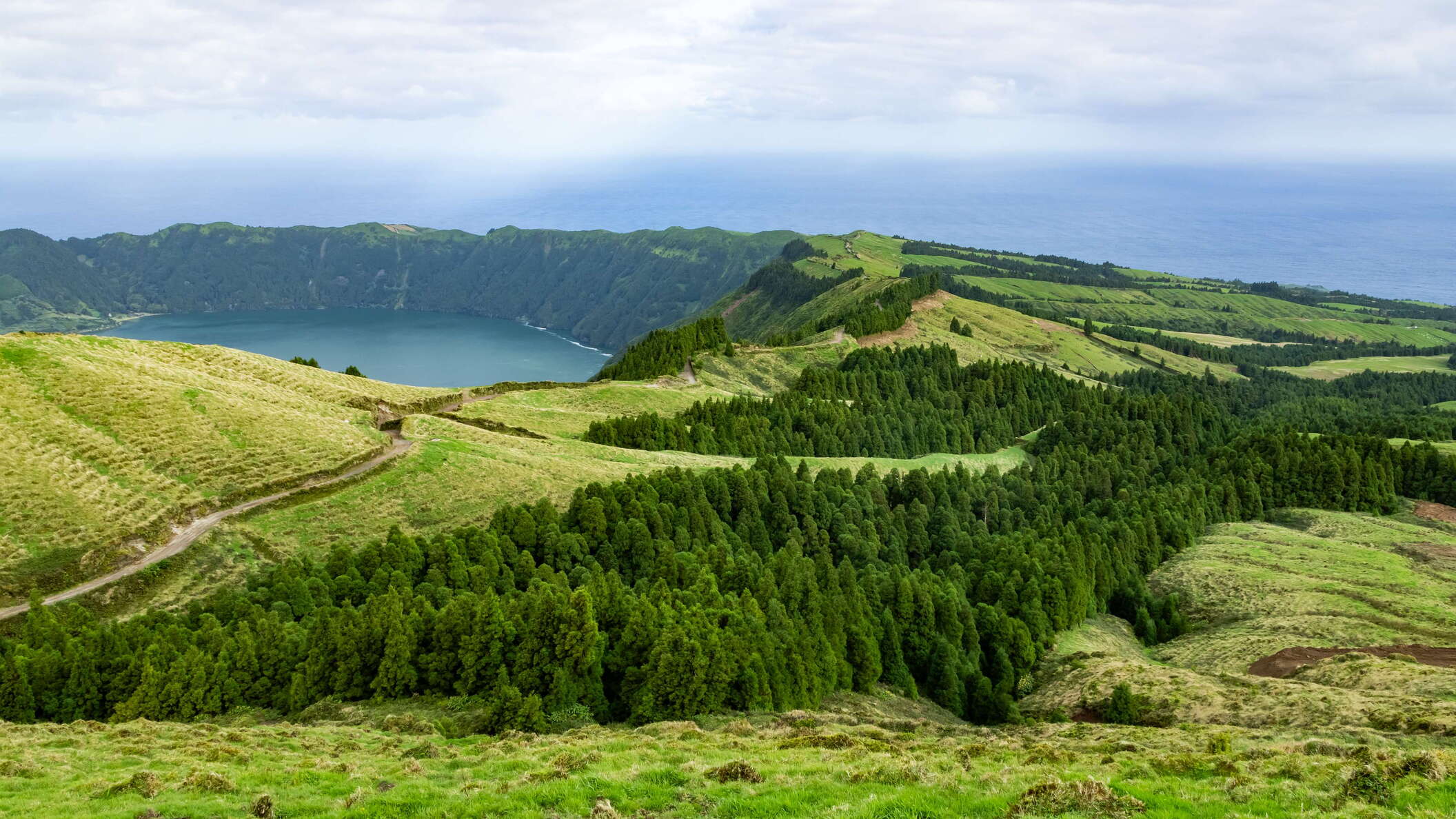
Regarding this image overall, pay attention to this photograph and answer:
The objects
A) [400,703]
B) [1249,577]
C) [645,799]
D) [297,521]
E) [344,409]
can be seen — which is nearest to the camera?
[645,799]

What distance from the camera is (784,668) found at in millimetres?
47469

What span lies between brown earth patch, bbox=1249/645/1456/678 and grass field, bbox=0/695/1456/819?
22.2 metres

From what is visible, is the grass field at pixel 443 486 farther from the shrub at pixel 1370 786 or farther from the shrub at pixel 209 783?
the shrub at pixel 1370 786

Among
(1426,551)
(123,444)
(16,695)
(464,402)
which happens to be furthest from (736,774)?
(1426,551)

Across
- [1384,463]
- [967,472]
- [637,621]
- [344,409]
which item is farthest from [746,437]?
[1384,463]

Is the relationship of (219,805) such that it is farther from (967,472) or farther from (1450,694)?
(967,472)

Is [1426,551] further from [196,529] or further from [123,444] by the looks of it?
[123,444]

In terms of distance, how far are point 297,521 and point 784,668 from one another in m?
39.1

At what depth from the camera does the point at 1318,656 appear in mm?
56469

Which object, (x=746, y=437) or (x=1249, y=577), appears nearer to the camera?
(x=1249, y=577)

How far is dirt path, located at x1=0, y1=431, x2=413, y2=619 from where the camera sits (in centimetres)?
5125

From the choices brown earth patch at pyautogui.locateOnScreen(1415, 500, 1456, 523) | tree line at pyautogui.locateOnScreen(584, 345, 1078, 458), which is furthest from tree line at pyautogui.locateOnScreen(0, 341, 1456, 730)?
tree line at pyautogui.locateOnScreen(584, 345, 1078, 458)

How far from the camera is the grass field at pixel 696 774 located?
20.7 metres

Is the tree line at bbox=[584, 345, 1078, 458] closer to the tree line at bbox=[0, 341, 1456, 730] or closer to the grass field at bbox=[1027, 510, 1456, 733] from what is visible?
the tree line at bbox=[0, 341, 1456, 730]
